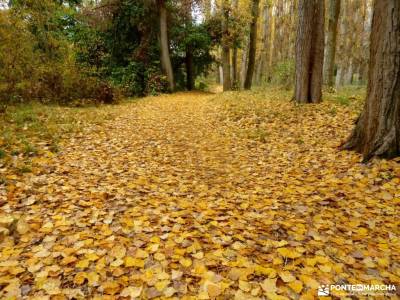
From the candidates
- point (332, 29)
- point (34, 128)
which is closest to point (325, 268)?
point (34, 128)

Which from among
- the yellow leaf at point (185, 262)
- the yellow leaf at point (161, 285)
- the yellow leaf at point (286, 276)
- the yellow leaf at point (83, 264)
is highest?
the yellow leaf at point (83, 264)

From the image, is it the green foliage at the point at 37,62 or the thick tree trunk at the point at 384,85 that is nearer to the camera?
the thick tree trunk at the point at 384,85

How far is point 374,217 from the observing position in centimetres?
369

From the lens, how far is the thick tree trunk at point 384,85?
4867 millimetres

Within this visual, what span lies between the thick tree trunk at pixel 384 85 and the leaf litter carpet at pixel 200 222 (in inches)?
13.4

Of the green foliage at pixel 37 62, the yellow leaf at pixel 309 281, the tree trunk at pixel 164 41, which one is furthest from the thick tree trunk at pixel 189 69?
the yellow leaf at pixel 309 281

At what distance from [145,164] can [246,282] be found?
11.7ft

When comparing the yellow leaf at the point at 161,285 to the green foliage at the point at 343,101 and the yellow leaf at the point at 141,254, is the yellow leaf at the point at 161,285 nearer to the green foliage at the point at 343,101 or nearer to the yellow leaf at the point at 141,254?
the yellow leaf at the point at 141,254

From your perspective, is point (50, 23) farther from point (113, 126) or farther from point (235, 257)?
point (235, 257)

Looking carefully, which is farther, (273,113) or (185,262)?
(273,113)

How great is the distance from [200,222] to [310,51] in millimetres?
7707

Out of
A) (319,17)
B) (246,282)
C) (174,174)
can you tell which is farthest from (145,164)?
(319,17)

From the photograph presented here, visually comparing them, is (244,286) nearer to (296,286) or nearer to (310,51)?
(296,286)

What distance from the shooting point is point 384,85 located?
16.5 ft
